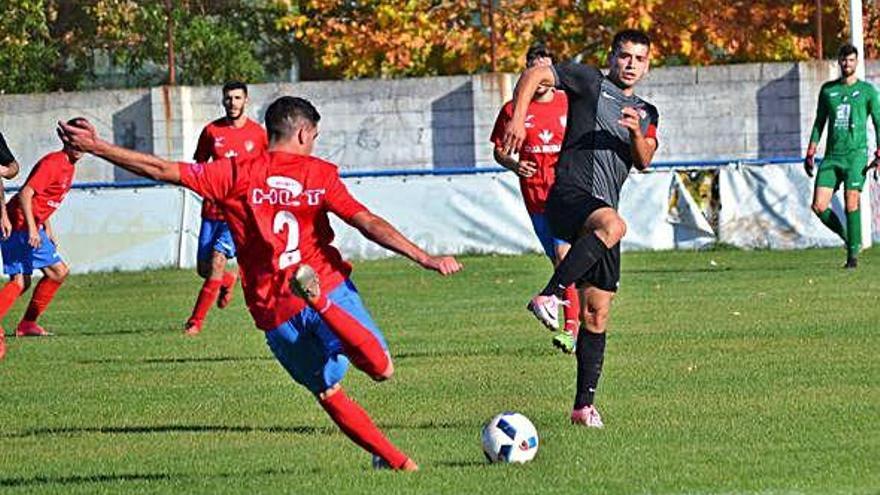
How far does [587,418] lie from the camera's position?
32.4 feet

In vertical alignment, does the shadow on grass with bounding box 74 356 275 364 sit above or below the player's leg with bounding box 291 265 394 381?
below

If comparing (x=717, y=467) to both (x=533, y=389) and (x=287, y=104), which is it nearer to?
(x=287, y=104)

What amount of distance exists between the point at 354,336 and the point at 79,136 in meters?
1.35

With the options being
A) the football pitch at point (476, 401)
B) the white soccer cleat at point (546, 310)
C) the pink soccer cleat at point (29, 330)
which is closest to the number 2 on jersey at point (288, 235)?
the football pitch at point (476, 401)

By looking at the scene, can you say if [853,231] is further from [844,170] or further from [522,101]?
[522,101]

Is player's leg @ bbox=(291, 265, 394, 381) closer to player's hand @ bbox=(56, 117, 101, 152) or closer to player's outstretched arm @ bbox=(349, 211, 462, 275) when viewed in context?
player's outstretched arm @ bbox=(349, 211, 462, 275)

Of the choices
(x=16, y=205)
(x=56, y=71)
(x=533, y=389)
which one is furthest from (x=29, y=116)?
(x=533, y=389)

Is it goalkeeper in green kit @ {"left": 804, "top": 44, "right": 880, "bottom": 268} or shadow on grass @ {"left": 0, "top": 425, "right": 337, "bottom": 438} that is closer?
shadow on grass @ {"left": 0, "top": 425, "right": 337, "bottom": 438}

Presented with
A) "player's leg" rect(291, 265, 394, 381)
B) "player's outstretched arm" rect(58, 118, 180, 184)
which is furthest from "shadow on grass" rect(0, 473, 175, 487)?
"player's outstretched arm" rect(58, 118, 180, 184)

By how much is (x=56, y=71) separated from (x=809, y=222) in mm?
13449

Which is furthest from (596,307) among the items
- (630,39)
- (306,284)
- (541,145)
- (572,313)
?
(541,145)

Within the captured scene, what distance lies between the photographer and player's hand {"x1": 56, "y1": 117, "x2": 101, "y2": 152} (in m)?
7.77

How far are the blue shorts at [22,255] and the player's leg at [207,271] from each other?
51.8 inches

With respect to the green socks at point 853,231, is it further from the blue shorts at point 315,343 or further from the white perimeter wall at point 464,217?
the blue shorts at point 315,343
